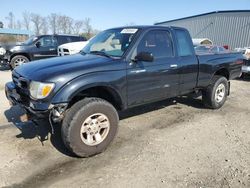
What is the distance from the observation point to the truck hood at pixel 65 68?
3.76 metres

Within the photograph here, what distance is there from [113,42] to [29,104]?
1.88m

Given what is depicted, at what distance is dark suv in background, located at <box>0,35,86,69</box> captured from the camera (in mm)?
13047

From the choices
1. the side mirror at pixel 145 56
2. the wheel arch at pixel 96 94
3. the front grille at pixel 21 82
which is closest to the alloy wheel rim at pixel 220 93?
Result: the side mirror at pixel 145 56

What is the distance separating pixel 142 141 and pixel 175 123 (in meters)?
1.22

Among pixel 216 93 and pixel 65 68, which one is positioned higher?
pixel 65 68

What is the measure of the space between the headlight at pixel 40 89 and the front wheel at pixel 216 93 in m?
4.00

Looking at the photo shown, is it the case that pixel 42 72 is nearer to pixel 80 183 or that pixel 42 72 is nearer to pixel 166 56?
pixel 80 183

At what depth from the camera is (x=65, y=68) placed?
3934 millimetres

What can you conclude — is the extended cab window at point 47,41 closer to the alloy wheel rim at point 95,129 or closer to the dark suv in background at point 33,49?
the dark suv in background at point 33,49

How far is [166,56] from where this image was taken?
513 cm

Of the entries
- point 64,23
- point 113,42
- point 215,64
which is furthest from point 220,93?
point 64,23

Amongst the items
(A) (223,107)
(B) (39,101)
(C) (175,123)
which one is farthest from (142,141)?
(A) (223,107)

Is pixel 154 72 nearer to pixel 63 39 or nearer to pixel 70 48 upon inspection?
pixel 70 48

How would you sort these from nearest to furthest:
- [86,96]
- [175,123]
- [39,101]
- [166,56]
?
[39,101] → [86,96] → [166,56] → [175,123]
